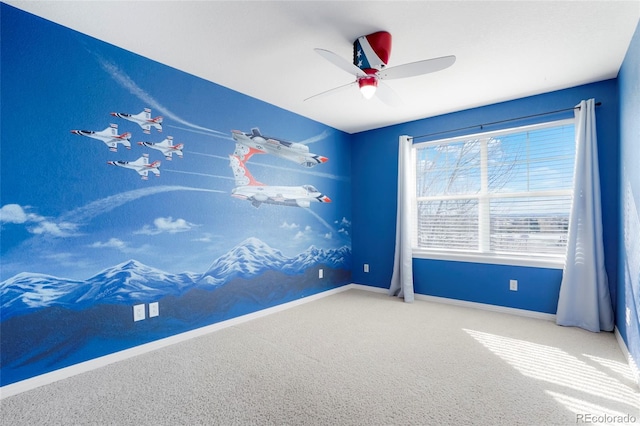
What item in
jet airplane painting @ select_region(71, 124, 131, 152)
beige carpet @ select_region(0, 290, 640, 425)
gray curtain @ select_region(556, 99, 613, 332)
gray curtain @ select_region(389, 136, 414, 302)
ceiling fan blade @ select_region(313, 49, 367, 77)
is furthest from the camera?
gray curtain @ select_region(389, 136, 414, 302)

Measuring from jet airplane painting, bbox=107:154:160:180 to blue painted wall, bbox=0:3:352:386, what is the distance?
0.05m

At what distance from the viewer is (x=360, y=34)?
2.26m

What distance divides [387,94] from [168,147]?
1937 millimetres

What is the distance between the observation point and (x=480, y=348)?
2.65 meters

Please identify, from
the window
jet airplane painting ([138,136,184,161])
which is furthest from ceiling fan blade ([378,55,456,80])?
the window

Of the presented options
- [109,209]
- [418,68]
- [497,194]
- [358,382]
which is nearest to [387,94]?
[418,68]

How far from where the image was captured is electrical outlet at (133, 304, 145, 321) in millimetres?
2549

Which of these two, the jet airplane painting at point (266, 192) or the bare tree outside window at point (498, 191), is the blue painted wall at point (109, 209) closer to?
the jet airplane painting at point (266, 192)

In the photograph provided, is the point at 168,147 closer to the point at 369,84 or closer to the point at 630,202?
the point at 369,84

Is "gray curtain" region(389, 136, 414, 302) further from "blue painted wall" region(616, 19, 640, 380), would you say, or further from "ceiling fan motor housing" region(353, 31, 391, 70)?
"ceiling fan motor housing" region(353, 31, 391, 70)

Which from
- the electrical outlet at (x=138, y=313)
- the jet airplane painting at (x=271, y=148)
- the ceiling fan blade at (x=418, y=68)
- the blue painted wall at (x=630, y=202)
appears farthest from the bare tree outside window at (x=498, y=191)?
the electrical outlet at (x=138, y=313)

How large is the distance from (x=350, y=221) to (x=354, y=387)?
3.06 metres

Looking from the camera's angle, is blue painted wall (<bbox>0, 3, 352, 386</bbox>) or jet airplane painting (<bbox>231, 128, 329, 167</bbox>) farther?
jet airplane painting (<bbox>231, 128, 329, 167</bbox>)

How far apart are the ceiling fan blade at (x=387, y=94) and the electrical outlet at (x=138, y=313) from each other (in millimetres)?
2585
